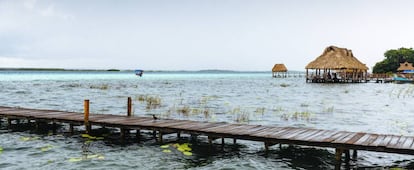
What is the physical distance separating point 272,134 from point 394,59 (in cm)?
10160

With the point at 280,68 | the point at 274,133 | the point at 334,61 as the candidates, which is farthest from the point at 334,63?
the point at 274,133

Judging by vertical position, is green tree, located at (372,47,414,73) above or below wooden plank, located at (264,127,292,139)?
above

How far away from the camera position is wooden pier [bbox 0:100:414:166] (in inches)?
412

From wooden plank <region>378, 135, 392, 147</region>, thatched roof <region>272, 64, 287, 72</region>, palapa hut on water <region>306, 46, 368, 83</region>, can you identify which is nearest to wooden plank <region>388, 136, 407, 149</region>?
wooden plank <region>378, 135, 392, 147</region>

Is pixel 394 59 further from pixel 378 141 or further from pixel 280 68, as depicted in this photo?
pixel 378 141

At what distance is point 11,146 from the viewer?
1363cm

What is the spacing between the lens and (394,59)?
101 metres

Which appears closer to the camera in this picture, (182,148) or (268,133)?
(268,133)

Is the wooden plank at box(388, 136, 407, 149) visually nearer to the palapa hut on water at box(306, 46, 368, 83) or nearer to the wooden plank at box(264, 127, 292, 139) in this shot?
the wooden plank at box(264, 127, 292, 139)

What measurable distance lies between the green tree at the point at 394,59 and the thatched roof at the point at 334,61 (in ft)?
109

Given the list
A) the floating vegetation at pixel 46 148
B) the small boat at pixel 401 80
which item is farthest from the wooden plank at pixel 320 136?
the small boat at pixel 401 80

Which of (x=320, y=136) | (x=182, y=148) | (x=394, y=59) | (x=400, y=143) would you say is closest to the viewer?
(x=400, y=143)

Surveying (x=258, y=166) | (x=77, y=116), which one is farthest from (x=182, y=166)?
(x=77, y=116)

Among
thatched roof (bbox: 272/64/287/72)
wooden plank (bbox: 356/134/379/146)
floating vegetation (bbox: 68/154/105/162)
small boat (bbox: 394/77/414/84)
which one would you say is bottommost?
floating vegetation (bbox: 68/154/105/162)
